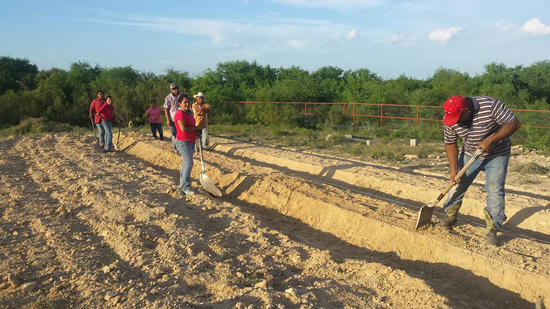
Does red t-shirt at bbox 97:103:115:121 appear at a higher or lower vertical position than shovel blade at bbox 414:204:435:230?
higher

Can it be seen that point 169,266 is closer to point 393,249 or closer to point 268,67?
point 393,249

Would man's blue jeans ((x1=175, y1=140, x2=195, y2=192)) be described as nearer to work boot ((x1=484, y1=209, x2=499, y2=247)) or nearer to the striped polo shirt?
the striped polo shirt

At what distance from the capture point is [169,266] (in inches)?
169

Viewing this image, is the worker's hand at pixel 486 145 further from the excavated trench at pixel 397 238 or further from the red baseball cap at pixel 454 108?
the excavated trench at pixel 397 238

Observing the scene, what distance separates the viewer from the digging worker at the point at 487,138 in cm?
464

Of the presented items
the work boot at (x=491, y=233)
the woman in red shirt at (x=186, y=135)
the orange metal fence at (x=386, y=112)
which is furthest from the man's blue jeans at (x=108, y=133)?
the orange metal fence at (x=386, y=112)

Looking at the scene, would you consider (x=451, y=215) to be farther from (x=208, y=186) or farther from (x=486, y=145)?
(x=208, y=186)

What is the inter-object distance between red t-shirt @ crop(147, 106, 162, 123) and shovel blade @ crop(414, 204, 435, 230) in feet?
34.8

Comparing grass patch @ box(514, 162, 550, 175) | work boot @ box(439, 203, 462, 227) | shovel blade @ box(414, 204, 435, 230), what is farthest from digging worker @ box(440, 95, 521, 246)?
grass patch @ box(514, 162, 550, 175)

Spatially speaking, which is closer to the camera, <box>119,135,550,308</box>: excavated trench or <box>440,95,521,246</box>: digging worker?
<box>119,135,550,308</box>: excavated trench

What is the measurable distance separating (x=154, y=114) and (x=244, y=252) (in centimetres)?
1041

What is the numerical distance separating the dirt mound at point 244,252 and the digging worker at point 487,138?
1.66ft

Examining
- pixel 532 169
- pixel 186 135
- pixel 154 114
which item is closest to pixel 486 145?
pixel 186 135

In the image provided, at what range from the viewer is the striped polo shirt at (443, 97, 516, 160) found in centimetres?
465
